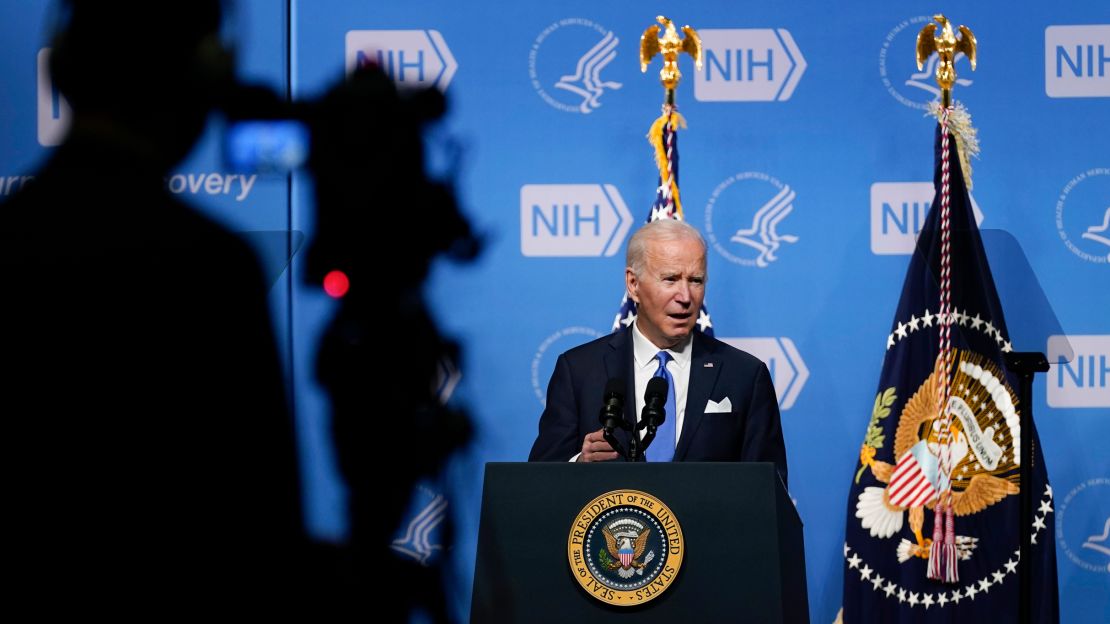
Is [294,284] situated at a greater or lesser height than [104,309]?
greater

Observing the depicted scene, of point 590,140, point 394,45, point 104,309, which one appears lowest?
point 104,309

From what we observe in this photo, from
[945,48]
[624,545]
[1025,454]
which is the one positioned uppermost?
[945,48]

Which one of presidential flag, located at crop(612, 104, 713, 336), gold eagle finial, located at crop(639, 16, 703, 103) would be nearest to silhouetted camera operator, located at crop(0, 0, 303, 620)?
presidential flag, located at crop(612, 104, 713, 336)

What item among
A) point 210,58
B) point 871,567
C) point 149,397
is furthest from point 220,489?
point 871,567

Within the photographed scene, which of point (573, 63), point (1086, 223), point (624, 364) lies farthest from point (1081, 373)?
point (573, 63)

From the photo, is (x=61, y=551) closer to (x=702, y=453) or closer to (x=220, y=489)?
(x=220, y=489)

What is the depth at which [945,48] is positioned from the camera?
420 centimetres

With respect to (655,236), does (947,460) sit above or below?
below

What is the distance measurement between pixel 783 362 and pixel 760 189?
66 centimetres

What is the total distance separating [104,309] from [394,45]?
413cm

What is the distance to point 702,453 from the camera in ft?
11.6

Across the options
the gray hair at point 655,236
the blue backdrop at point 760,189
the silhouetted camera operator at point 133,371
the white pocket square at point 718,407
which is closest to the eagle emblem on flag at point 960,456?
the blue backdrop at point 760,189

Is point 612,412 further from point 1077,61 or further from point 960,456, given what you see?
point 1077,61

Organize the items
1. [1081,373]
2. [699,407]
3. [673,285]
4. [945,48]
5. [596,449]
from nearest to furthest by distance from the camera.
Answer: [596,449]
[699,407]
[673,285]
[945,48]
[1081,373]
